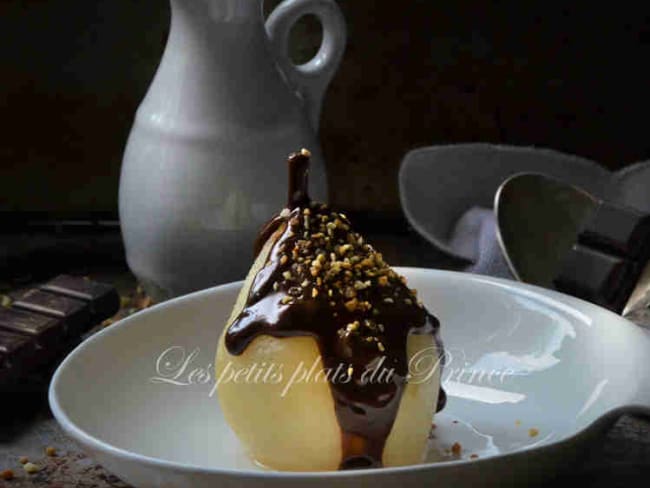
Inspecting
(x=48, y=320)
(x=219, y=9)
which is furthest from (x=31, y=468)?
(x=219, y=9)

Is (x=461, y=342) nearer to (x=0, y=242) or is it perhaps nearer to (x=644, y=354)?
(x=644, y=354)

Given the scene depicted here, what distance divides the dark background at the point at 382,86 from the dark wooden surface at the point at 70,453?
53 cm

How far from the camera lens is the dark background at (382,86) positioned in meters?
1.36

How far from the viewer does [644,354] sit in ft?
2.49

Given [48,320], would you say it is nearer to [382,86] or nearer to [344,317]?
[344,317]

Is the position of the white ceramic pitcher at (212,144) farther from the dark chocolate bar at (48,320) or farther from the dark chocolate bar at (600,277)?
the dark chocolate bar at (600,277)

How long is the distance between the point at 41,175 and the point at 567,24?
25.5 inches

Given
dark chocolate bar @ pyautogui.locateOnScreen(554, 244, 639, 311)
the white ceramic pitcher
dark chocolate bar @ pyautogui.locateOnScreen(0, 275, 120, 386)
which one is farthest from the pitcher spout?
dark chocolate bar @ pyautogui.locateOnScreen(554, 244, 639, 311)

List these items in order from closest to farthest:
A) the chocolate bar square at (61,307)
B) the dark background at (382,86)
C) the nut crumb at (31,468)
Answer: the nut crumb at (31,468) → the chocolate bar square at (61,307) → the dark background at (382,86)

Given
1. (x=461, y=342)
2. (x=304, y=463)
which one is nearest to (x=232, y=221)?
(x=461, y=342)

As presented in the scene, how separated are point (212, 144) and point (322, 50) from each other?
6.2 inches

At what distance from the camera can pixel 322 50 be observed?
1.12m

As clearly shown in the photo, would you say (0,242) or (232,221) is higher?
(232,221)

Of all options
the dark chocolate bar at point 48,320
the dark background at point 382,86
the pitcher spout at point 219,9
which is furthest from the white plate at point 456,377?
the dark background at point 382,86
